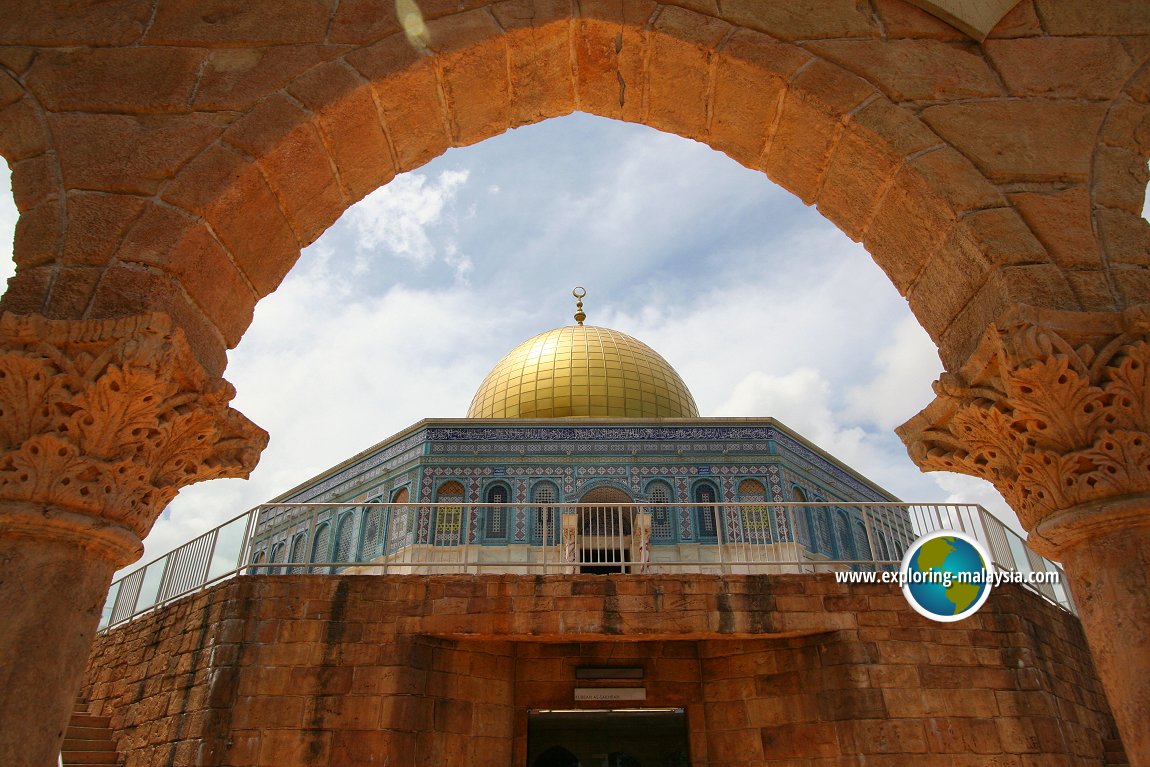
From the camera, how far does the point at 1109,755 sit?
715cm

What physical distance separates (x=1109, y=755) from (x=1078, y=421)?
6.76 meters

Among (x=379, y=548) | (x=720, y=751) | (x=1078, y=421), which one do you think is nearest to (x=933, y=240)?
(x=1078, y=421)

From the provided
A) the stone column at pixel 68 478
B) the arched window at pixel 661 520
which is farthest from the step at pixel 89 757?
the arched window at pixel 661 520

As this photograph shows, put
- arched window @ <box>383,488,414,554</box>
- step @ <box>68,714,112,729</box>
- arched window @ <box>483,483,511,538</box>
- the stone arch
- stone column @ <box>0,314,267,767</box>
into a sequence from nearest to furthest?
1. stone column @ <box>0,314,267,767</box>
2. the stone arch
3. step @ <box>68,714,112,729</box>
4. arched window @ <box>383,488,414,554</box>
5. arched window @ <box>483,483,511,538</box>

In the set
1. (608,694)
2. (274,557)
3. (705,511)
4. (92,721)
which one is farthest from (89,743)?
(705,511)

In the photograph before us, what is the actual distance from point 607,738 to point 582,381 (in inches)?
413

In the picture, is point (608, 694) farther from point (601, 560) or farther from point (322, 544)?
point (322, 544)

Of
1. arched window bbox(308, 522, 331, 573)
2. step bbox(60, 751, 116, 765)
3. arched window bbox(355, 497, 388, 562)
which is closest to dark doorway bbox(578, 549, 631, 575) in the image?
arched window bbox(355, 497, 388, 562)

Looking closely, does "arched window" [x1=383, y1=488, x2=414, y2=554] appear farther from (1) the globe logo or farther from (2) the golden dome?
(1) the globe logo

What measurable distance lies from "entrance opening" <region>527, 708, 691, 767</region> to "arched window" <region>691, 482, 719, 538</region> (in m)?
5.64

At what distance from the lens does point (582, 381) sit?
57.3 ft

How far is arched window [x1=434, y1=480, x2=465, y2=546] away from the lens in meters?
12.7

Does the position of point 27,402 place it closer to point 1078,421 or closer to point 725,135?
point 725,135

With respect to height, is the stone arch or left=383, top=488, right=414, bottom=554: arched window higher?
left=383, top=488, right=414, bottom=554: arched window
